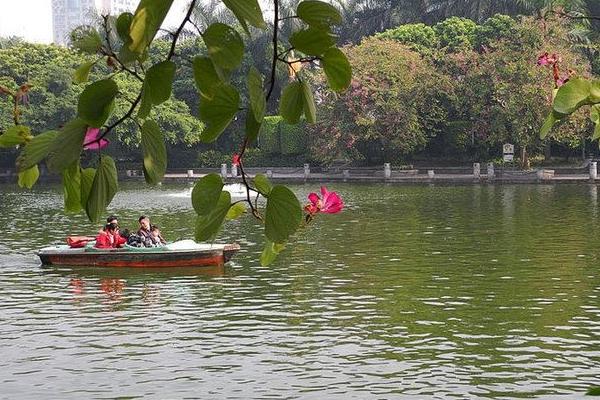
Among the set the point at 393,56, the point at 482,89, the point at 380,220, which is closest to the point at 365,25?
the point at 393,56

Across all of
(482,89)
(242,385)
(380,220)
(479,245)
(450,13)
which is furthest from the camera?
(450,13)

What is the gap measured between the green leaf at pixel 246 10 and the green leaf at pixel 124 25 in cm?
11

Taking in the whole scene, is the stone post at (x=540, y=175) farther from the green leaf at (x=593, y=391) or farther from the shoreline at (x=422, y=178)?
the green leaf at (x=593, y=391)

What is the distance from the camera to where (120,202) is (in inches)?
1629

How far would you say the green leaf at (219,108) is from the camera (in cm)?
130

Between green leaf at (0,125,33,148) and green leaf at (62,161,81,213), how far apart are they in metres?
0.10

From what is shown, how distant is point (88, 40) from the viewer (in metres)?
1.41

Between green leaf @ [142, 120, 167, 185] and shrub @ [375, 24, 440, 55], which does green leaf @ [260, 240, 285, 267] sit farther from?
shrub @ [375, 24, 440, 55]

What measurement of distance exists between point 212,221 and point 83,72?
0.28 m

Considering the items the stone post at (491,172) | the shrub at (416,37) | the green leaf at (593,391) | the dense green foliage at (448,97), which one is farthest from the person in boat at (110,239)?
the shrub at (416,37)

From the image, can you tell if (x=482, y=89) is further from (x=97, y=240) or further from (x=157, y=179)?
(x=157, y=179)

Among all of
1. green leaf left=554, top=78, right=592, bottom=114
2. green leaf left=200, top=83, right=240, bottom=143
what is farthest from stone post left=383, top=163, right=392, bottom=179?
green leaf left=200, top=83, right=240, bottom=143

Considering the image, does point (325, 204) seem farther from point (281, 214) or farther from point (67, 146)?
point (67, 146)

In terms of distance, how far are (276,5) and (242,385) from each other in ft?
33.7
